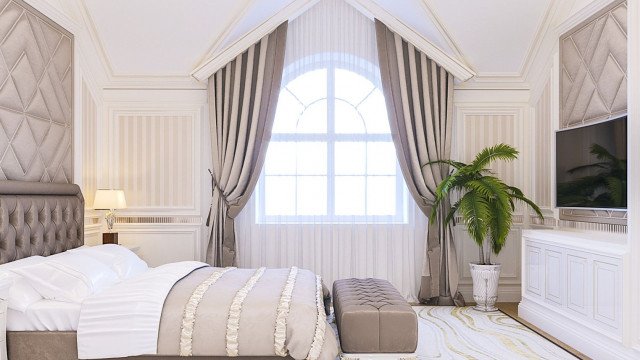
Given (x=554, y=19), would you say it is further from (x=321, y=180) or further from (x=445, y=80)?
(x=321, y=180)

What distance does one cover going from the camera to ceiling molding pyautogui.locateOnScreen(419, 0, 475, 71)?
16.3 feet

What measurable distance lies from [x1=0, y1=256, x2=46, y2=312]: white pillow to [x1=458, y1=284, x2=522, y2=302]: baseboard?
12.9 feet

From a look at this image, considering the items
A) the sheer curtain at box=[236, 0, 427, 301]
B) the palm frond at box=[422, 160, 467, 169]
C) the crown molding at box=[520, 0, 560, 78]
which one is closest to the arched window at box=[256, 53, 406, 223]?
the sheer curtain at box=[236, 0, 427, 301]

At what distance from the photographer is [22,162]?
3.81 metres

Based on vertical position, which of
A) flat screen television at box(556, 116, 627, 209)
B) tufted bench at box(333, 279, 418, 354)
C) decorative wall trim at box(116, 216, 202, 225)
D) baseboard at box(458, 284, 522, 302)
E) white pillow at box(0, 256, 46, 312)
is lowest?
baseboard at box(458, 284, 522, 302)

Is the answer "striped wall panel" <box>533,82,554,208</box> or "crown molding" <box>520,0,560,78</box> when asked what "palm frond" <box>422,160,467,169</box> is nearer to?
"striped wall panel" <box>533,82,554,208</box>

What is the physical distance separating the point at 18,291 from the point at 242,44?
3154 mm

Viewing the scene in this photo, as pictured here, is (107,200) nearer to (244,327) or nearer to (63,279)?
(63,279)

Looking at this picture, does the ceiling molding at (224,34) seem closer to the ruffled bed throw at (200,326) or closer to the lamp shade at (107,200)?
the lamp shade at (107,200)

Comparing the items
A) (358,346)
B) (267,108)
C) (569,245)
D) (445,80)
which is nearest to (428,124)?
(445,80)

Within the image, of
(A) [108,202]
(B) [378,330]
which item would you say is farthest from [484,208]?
(A) [108,202]

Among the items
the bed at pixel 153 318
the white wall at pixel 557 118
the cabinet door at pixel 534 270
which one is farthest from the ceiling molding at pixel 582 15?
the bed at pixel 153 318

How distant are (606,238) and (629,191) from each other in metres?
0.57

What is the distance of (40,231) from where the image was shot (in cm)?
382
